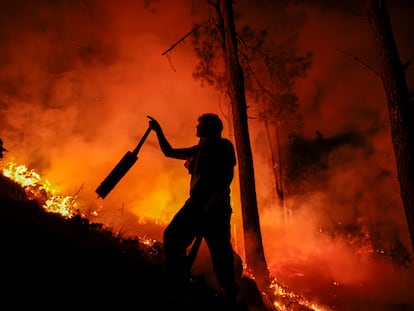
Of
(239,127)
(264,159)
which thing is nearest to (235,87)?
(239,127)

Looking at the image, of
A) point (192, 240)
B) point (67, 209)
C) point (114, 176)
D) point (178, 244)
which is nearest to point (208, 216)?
point (192, 240)

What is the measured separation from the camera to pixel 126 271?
13.4 ft

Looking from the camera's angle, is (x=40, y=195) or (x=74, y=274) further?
(x=40, y=195)

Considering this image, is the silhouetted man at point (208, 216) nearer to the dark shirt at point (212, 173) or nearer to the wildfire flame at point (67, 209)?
the dark shirt at point (212, 173)

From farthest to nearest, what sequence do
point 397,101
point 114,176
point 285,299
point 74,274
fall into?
1. point 285,299
2. point 397,101
3. point 114,176
4. point 74,274

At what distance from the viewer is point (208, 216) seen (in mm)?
3982

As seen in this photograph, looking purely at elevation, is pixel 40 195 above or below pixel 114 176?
above

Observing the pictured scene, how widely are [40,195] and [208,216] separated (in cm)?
487

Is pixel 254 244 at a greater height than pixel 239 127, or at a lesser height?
lesser

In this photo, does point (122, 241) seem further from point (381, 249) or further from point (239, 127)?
point (381, 249)

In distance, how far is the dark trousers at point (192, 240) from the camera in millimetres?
3875

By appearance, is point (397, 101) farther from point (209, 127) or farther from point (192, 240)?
point (192, 240)

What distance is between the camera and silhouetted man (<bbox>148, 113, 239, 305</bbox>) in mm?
3889

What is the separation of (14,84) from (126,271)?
9.32 m
